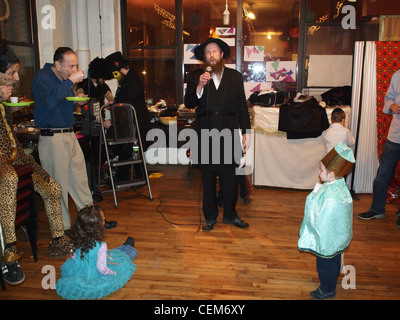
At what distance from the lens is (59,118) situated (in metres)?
3.33

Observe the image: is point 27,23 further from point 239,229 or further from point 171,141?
point 239,229

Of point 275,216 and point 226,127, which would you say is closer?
point 226,127

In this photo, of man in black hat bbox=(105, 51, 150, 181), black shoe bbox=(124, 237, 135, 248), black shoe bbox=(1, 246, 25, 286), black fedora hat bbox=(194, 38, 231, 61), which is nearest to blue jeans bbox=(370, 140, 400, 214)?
black fedora hat bbox=(194, 38, 231, 61)

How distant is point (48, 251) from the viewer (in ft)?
10.9

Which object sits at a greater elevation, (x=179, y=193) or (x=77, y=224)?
(x=77, y=224)

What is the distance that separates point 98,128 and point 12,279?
2.33m

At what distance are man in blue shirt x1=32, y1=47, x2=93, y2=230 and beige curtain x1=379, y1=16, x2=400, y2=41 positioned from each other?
11.9 ft

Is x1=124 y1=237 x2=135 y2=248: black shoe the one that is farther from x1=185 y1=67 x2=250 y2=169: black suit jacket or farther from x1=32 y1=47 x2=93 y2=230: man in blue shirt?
x1=185 y1=67 x2=250 y2=169: black suit jacket

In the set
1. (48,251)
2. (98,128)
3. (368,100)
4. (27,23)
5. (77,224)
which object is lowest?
(48,251)

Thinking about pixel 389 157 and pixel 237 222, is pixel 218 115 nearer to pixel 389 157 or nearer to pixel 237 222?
pixel 237 222

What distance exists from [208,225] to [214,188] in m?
0.37

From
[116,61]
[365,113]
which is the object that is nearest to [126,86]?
[116,61]

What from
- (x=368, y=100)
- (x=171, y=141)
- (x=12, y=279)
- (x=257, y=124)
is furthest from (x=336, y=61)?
(x=12, y=279)

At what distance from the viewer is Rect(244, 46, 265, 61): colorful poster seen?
619 centimetres
